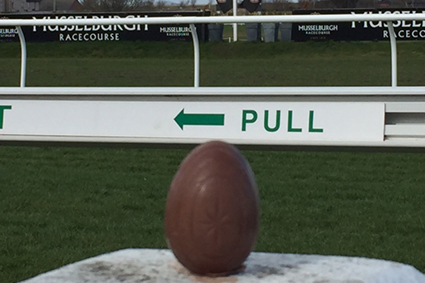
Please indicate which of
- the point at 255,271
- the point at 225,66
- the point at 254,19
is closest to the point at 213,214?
the point at 255,271

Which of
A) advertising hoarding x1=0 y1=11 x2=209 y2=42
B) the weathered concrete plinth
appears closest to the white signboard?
the weathered concrete plinth

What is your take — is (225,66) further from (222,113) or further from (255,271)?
(255,271)

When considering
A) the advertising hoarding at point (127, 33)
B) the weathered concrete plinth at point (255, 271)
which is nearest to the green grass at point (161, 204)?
the weathered concrete plinth at point (255, 271)

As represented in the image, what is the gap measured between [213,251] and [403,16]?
363 cm

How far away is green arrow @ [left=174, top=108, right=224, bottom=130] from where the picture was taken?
6711mm

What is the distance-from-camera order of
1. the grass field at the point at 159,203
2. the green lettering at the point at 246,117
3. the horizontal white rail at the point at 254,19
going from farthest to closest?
the green lettering at the point at 246,117 → the horizontal white rail at the point at 254,19 → the grass field at the point at 159,203

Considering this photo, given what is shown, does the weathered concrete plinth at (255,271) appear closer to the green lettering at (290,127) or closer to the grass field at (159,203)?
the grass field at (159,203)

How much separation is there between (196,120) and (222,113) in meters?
0.22

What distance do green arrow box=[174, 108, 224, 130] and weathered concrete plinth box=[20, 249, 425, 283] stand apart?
3247mm

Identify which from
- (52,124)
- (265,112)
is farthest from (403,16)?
(52,124)

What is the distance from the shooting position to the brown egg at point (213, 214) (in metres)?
2.99

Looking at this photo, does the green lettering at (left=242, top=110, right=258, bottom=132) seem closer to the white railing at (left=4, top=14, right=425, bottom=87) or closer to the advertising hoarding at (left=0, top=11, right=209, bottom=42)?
the white railing at (left=4, top=14, right=425, bottom=87)

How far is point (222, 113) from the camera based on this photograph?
265 inches

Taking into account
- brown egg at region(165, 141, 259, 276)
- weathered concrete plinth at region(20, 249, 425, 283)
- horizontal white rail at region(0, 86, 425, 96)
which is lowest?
weathered concrete plinth at region(20, 249, 425, 283)
